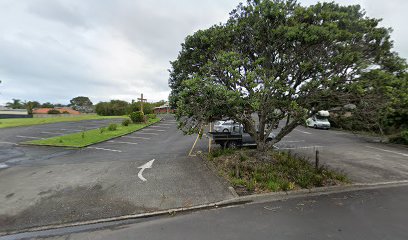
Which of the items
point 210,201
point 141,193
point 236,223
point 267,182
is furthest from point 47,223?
point 267,182

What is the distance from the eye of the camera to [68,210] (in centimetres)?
555

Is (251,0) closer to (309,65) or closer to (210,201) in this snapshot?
(309,65)

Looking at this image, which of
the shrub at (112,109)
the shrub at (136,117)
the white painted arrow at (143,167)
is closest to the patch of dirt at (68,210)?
the white painted arrow at (143,167)

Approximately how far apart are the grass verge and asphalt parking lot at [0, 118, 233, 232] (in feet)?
2.09

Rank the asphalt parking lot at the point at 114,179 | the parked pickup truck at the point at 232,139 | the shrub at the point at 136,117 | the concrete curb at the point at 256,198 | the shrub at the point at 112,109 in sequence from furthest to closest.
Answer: the shrub at the point at 112,109, the shrub at the point at 136,117, the parked pickup truck at the point at 232,139, the asphalt parking lot at the point at 114,179, the concrete curb at the point at 256,198

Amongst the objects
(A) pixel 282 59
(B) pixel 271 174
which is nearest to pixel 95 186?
(B) pixel 271 174

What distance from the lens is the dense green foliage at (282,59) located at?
21.7 feet

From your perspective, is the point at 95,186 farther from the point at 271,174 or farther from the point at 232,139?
the point at 232,139

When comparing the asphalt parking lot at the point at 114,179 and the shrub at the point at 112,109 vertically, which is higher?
the shrub at the point at 112,109

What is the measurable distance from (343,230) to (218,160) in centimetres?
553

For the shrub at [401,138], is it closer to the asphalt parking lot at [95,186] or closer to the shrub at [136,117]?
the asphalt parking lot at [95,186]

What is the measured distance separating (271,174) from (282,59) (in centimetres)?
422

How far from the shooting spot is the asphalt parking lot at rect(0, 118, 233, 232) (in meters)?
5.47

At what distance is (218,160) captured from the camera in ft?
30.9
